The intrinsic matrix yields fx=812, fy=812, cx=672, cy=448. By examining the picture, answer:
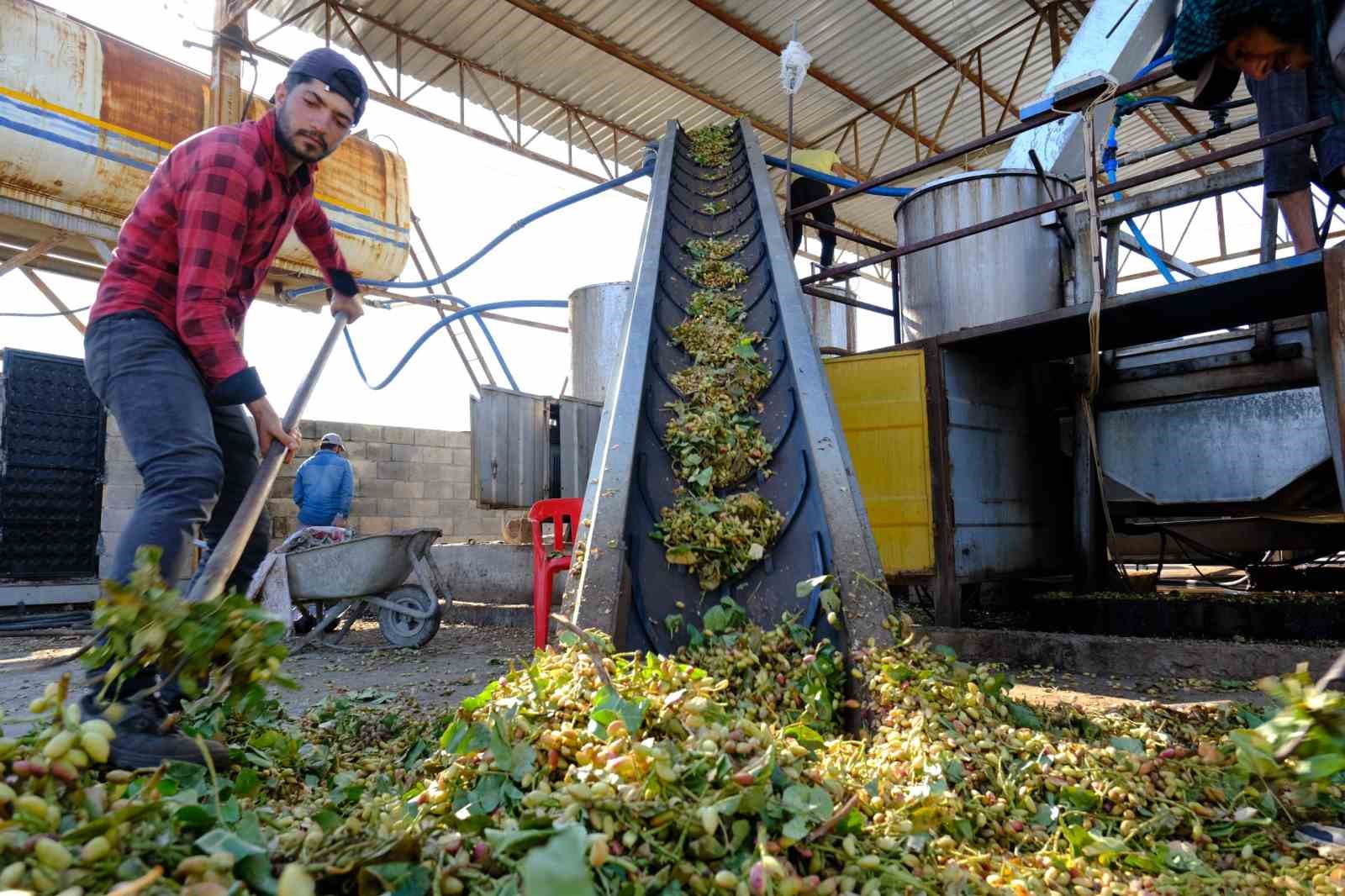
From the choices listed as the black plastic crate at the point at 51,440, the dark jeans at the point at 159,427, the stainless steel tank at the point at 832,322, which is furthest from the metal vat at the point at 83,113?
the dark jeans at the point at 159,427

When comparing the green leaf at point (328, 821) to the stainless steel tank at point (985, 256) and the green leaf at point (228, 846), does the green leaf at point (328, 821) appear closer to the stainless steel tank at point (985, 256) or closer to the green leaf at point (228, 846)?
the green leaf at point (228, 846)

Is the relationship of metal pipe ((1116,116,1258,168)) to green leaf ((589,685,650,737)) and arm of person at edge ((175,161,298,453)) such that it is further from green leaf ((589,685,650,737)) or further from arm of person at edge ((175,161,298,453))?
arm of person at edge ((175,161,298,453))

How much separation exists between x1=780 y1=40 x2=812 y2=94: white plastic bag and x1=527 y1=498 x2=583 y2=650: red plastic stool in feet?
9.47

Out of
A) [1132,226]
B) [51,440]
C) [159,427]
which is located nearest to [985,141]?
[1132,226]

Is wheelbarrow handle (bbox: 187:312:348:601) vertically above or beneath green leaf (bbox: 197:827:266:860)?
above

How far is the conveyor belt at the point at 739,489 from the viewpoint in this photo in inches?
88.4

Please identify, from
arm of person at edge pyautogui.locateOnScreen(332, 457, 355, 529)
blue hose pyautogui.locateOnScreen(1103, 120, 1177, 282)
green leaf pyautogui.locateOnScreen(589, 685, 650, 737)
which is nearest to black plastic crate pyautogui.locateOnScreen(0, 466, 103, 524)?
arm of person at edge pyautogui.locateOnScreen(332, 457, 355, 529)

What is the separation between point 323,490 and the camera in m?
5.70

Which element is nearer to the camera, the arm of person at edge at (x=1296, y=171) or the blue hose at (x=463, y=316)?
the arm of person at edge at (x=1296, y=171)

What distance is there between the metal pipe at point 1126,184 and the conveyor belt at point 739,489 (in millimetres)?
764

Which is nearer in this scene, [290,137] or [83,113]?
[290,137]

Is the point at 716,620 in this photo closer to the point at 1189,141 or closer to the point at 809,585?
the point at 809,585

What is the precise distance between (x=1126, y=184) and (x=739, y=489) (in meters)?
2.10

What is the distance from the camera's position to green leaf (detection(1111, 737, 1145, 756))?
1834 millimetres
